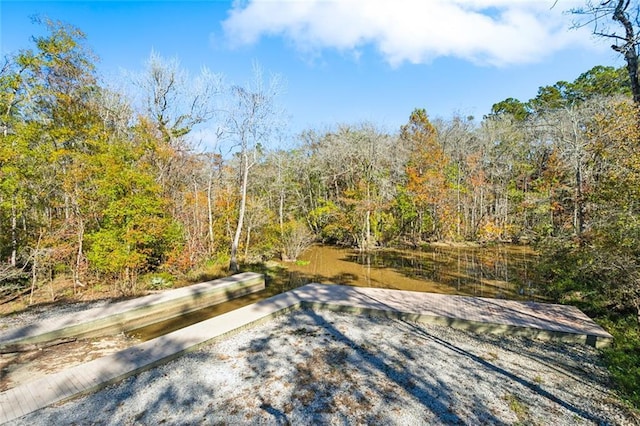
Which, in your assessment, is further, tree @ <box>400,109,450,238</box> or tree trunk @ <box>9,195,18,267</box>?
tree @ <box>400,109,450,238</box>

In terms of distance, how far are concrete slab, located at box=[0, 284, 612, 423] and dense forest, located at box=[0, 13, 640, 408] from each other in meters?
1.23

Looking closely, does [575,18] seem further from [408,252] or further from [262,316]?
[408,252]

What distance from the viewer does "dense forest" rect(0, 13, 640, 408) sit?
6.34m

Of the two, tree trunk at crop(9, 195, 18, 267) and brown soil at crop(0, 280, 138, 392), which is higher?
tree trunk at crop(9, 195, 18, 267)

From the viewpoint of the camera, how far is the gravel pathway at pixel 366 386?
2877mm

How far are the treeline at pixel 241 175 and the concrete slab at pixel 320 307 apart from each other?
145 centimetres

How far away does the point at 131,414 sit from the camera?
2932 millimetres

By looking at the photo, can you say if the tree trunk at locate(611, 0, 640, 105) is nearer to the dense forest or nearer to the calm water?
the dense forest

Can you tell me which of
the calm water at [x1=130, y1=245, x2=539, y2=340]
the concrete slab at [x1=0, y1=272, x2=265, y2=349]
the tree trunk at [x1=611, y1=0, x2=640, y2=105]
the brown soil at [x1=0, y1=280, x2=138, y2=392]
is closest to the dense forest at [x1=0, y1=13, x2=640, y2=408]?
the tree trunk at [x1=611, y1=0, x2=640, y2=105]

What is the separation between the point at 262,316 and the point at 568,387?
14.3 feet

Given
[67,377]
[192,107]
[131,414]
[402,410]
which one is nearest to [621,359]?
[402,410]

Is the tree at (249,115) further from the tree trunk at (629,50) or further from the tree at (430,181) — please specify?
the tree at (430,181)

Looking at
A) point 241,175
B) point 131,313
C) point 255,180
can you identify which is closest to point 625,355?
point 131,313

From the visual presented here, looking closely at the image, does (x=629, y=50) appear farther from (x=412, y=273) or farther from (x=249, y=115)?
(x=249, y=115)
